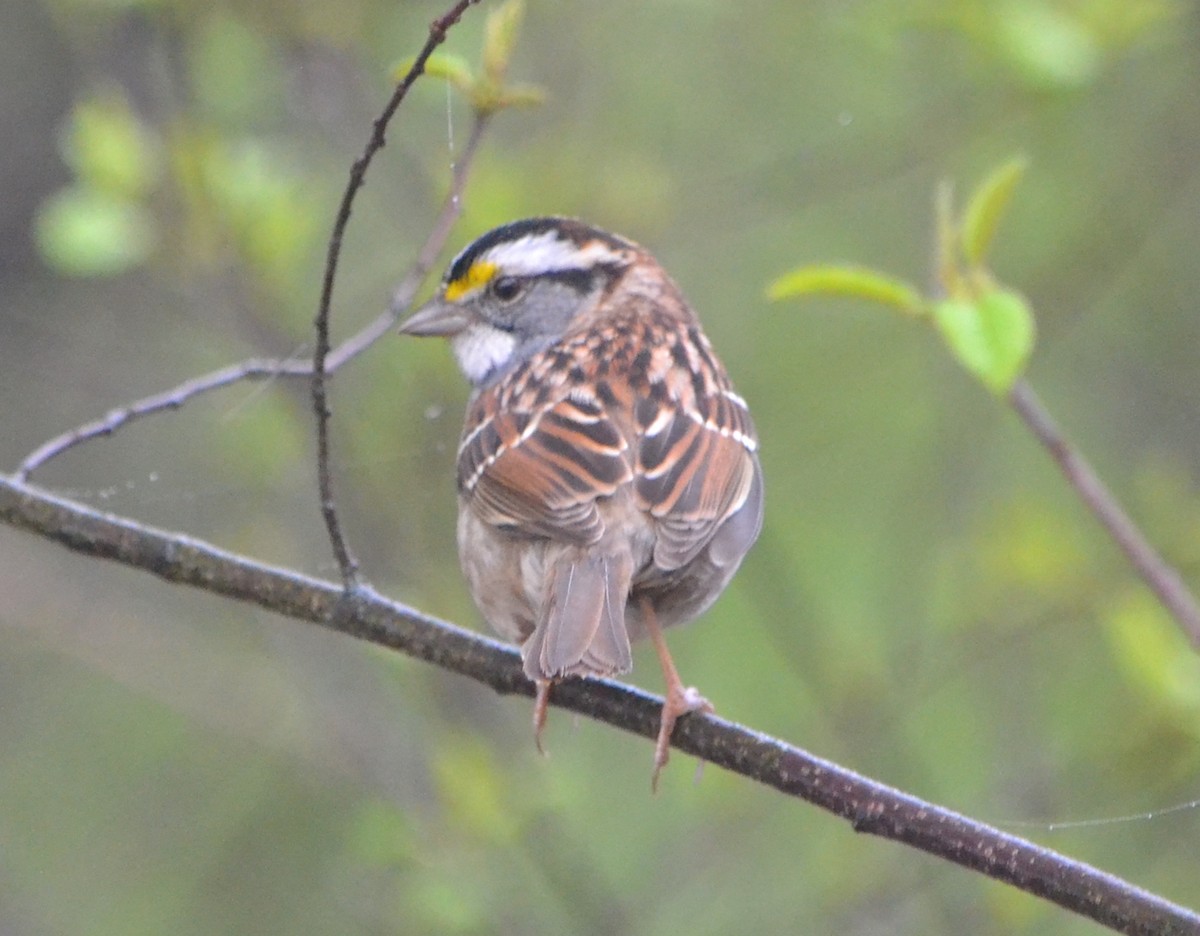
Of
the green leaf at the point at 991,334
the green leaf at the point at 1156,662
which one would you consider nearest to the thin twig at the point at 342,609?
the green leaf at the point at 991,334

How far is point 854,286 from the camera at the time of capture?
3.81 meters

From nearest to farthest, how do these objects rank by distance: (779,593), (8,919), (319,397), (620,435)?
(319,397) → (620,435) → (779,593) → (8,919)

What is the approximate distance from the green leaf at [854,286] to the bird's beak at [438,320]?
1192 millimetres

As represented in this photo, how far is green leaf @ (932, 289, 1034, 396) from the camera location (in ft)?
11.2

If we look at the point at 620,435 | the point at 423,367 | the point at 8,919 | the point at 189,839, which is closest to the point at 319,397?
the point at 620,435

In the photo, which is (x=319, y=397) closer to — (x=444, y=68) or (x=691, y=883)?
(x=444, y=68)

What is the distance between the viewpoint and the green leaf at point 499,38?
152 inches

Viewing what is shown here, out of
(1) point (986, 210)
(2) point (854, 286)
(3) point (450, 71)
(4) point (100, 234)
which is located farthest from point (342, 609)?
(4) point (100, 234)

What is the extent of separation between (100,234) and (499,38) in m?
1.73

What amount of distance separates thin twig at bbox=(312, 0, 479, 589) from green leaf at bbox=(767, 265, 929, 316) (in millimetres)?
1040

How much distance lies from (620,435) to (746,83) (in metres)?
3.57

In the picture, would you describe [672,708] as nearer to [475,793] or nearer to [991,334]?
[991,334]

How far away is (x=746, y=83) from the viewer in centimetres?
723

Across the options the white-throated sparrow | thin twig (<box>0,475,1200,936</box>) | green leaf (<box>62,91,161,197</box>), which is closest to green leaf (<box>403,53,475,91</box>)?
the white-throated sparrow
